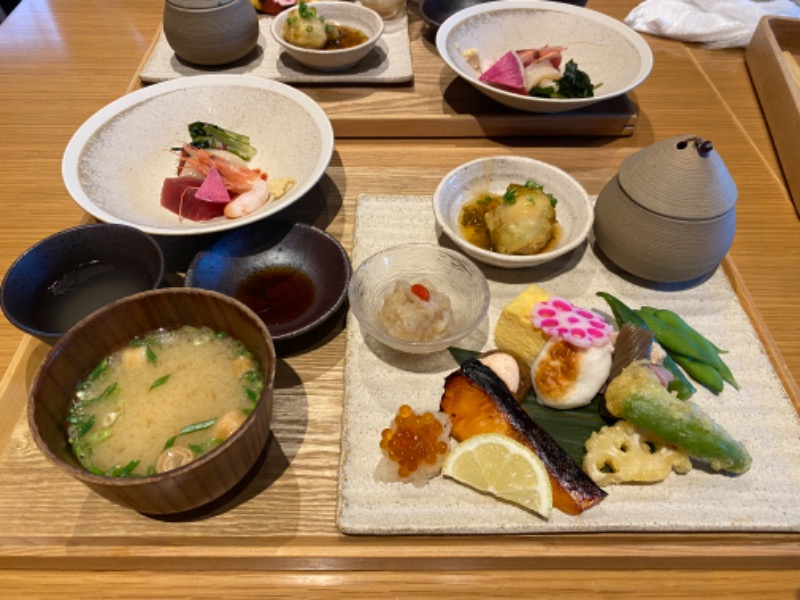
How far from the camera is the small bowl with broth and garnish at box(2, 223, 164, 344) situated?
60.1 inches

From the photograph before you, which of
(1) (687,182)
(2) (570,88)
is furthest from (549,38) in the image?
(1) (687,182)

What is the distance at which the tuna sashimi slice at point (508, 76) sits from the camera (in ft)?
7.76

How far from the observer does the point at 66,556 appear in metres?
1.28

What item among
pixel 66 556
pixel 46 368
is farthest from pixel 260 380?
pixel 66 556

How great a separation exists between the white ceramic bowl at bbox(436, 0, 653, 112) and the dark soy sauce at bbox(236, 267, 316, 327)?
1200 mm

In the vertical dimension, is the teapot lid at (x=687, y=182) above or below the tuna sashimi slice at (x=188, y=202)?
above

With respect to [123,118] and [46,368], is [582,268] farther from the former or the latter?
[123,118]

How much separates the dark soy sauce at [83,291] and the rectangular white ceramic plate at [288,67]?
53.0 inches

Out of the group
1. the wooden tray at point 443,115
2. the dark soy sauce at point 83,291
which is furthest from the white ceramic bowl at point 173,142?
the wooden tray at point 443,115

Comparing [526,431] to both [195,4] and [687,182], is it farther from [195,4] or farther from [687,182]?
[195,4]

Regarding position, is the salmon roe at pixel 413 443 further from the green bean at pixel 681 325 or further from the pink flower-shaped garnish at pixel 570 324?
the green bean at pixel 681 325

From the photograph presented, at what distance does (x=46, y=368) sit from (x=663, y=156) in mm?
1715

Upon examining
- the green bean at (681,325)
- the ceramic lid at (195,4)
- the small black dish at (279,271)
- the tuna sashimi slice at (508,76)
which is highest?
the ceramic lid at (195,4)

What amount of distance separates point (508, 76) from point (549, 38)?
24.1 inches
